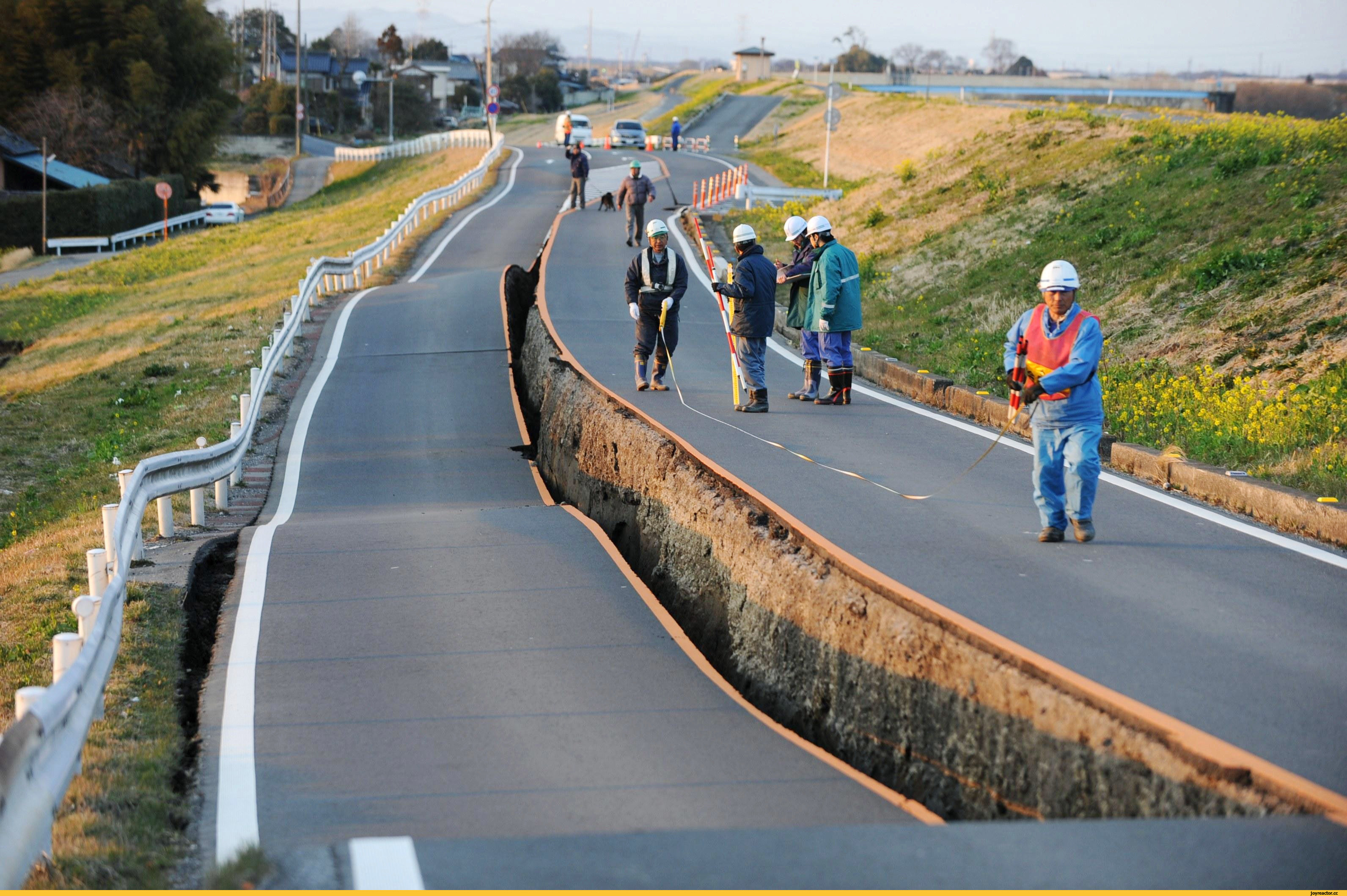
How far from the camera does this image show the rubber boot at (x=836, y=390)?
12.9 meters

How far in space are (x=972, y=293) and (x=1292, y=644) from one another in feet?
41.8

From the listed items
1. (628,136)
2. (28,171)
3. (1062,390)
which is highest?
(628,136)

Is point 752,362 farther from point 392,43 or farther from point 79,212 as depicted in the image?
point 392,43

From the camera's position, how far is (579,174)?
33750mm

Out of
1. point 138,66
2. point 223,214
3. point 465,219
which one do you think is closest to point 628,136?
point 223,214

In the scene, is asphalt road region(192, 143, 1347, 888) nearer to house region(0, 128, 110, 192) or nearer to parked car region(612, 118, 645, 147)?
parked car region(612, 118, 645, 147)

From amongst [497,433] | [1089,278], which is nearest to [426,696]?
[497,433]

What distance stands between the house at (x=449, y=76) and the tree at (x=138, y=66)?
5052 centimetres

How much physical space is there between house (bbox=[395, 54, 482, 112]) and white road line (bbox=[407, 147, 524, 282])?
234ft

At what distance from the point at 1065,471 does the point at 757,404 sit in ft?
15.7

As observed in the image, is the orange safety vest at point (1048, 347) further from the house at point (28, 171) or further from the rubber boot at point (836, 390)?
the house at point (28, 171)

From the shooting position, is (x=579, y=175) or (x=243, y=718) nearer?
(x=243, y=718)

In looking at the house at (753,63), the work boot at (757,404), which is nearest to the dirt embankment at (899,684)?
the work boot at (757,404)

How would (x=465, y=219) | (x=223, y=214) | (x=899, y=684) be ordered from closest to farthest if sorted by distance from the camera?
(x=899, y=684) < (x=465, y=219) < (x=223, y=214)
